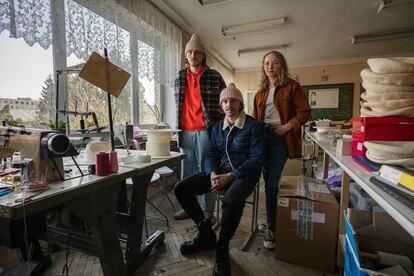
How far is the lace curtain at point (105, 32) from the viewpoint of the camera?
152cm

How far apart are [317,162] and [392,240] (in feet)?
7.06

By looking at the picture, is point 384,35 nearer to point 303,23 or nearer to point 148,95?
point 303,23

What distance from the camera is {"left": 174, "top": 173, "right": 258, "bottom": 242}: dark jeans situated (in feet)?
4.55

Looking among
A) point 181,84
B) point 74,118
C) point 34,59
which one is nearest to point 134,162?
point 181,84

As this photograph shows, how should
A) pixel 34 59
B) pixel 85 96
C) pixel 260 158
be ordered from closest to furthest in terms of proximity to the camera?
pixel 260 158
pixel 34 59
pixel 85 96

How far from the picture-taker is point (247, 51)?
488 cm

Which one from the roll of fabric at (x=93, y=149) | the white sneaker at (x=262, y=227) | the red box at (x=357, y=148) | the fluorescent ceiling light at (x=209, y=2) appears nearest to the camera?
the red box at (x=357, y=148)

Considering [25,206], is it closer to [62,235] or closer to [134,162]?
[134,162]

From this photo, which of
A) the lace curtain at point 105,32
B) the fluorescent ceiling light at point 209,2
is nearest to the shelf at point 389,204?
the lace curtain at point 105,32

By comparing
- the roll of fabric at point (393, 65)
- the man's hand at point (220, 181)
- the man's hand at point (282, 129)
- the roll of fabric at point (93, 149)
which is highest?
the roll of fabric at point (393, 65)

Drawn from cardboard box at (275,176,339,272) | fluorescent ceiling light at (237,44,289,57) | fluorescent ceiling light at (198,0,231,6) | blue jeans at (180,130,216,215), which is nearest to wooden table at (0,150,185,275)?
blue jeans at (180,130,216,215)

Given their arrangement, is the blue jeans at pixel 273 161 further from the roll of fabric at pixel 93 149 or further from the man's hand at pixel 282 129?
the roll of fabric at pixel 93 149

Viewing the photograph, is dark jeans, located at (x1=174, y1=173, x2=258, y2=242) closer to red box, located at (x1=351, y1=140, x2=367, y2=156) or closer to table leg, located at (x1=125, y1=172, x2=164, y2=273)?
table leg, located at (x1=125, y1=172, x2=164, y2=273)

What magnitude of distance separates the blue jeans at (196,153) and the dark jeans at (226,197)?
0.39 m
